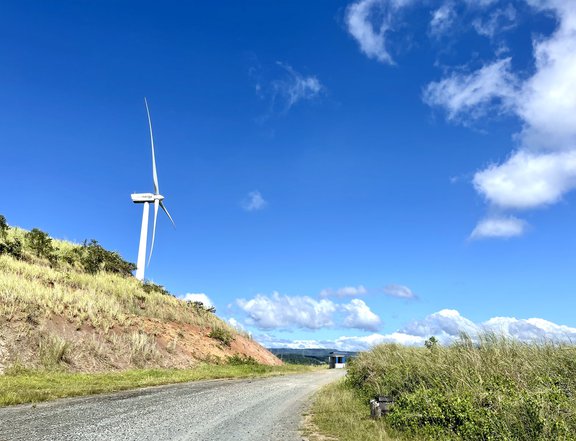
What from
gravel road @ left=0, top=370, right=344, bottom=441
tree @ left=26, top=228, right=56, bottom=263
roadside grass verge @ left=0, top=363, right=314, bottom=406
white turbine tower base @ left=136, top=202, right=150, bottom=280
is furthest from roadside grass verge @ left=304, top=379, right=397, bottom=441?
white turbine tower base @ left=136, top=202, right=150, bottom=280

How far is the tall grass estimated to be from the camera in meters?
8.87

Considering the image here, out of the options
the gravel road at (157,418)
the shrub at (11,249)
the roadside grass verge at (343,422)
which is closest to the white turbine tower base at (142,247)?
the shrub at (11,249)

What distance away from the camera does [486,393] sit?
34.0 ft

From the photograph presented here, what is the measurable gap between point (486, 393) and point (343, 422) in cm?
474

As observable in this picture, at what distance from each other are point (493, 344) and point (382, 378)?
545 centimetres

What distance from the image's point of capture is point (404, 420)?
38.5ft

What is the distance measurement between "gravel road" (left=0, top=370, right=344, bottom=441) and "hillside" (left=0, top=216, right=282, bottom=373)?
7.51 meters

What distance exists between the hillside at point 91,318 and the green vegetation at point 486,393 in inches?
614

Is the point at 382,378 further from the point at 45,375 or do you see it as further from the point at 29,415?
the point at 45,375

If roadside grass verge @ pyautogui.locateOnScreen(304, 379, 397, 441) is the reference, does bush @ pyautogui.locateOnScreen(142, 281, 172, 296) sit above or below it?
above

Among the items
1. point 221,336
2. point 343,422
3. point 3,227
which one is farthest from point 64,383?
point 3,227

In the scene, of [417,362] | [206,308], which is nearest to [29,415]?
[417,362]

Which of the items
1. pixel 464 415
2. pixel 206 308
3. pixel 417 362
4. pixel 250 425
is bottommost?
pixel 250 425

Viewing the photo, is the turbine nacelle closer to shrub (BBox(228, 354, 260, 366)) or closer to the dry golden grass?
the dry golden grass
